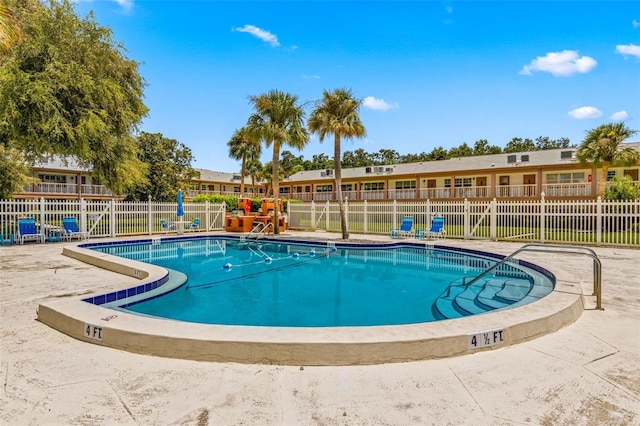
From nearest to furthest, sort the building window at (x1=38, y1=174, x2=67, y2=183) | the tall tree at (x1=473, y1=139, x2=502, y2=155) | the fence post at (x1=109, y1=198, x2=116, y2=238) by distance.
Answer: the fence post at (x1=109, y1=198, x2=116, y2=238), the building window at (x1=38, y1=174, x2=67, y2=183), the tall tree at (x1=473, y1=139, x2=502, y2=155)

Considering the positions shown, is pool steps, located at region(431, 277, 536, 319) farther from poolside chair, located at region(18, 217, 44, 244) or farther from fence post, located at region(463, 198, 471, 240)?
poolside chair, located at region(18, 217, 44, 244)

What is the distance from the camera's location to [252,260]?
1235 cm

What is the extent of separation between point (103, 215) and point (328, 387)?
18077 millimetres

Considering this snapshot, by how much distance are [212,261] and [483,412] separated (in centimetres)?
1052

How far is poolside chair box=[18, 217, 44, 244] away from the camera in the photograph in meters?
14.9

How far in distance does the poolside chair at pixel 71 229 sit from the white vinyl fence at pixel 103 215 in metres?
0.24

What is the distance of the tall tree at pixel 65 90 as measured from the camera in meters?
14.2

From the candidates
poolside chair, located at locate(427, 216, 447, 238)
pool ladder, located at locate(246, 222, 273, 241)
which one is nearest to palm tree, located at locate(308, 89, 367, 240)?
poolside chair, located at locate(427, 216, 447, 238)

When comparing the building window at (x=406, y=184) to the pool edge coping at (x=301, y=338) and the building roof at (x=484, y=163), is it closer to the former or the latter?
the building roof at (x=484, y=163)

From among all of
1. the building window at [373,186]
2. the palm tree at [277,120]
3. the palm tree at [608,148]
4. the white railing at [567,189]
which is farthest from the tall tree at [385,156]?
the palm tree at [277,120]

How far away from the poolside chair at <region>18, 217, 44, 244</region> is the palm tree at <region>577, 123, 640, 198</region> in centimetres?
3016

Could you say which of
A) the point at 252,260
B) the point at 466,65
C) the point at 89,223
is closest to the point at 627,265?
the point at 466,65

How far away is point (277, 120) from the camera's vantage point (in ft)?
60.3

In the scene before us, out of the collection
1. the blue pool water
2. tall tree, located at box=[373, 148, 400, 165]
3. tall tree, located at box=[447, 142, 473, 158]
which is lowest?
the blue pool water
